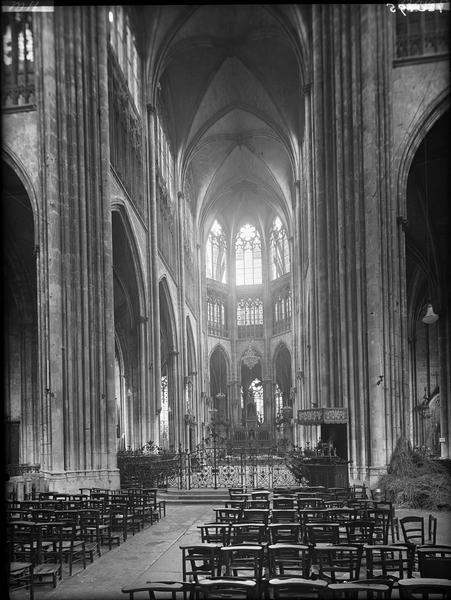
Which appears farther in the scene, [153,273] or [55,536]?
[153,273]

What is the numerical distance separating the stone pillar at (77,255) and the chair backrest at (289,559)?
14162 millimetres

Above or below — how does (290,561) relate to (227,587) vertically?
below

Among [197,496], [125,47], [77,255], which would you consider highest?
[125,47]

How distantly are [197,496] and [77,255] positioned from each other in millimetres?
9274

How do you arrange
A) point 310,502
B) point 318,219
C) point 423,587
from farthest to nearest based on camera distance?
point 318,219
point 310,502
point 423,587

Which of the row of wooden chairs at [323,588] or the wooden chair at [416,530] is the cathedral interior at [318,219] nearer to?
the wooden chair at [416,530]

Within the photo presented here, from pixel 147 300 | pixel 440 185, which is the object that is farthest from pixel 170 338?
pixel 440 185

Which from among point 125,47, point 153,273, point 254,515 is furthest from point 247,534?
point 125,47

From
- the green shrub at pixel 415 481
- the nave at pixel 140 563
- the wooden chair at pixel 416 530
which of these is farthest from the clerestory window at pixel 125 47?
the wooden chair at pixel 416 530

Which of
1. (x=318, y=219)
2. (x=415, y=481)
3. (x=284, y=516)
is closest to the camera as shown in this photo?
(x=284, y=516)

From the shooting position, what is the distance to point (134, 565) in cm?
1241

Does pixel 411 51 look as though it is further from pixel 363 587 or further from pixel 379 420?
pixel 363 587

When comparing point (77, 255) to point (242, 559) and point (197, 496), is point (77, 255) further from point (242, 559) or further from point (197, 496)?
point (242, 559)

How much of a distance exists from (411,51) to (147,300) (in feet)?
58.8
